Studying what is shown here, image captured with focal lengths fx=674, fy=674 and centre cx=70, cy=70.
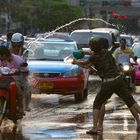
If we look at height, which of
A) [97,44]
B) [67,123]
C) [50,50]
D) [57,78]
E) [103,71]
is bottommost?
[57,78]

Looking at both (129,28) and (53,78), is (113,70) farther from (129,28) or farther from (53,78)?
(129,28)

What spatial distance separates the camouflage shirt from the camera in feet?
35.7

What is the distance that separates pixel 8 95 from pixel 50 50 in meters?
7.37

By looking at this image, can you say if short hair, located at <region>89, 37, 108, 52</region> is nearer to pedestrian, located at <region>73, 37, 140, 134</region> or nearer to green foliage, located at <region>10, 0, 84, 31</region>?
pedestrian, located at <region>73, 37, 140, 134</region>

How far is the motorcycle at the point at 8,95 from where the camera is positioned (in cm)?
1126

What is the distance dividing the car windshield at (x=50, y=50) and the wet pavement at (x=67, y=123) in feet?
4.84

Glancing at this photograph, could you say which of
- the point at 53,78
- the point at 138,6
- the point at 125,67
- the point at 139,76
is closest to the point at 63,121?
the point at 53,78

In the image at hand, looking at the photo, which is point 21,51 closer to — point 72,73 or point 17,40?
point 17,40

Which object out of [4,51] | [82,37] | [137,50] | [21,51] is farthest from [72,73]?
[82,37]

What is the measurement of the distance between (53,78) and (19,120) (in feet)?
14.2

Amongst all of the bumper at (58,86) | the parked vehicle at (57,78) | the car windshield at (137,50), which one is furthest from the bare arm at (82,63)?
the car windshield at (137,50)

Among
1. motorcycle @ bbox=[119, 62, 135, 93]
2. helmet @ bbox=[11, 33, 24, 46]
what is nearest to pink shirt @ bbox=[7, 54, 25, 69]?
helmet @ bbox=[11, 33, 24, 46]

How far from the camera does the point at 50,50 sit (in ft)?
61.1

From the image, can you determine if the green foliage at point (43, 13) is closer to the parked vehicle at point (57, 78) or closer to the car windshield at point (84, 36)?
the car windshield at point (84, 36)
